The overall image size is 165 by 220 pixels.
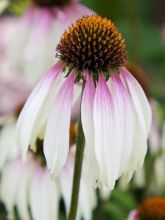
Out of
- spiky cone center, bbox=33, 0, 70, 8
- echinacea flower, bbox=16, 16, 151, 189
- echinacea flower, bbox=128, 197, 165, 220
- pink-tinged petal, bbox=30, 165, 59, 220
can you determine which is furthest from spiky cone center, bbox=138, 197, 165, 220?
spiky cone center, bbox=33, 0, 70, 8

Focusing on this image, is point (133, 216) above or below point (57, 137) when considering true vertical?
below

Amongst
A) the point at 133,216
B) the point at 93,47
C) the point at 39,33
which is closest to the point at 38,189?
the point at 133,216

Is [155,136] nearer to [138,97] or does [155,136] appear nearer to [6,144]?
[6,144]

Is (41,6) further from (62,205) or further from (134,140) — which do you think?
(134,140)

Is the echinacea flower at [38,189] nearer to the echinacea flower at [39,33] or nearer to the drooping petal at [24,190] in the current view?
the drooping petal at [24,190]

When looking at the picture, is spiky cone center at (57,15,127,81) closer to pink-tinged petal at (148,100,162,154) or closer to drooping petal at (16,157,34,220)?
drooping petal at (16,157,34,220)

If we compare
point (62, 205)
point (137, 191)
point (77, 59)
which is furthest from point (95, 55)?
point (137, 191)
